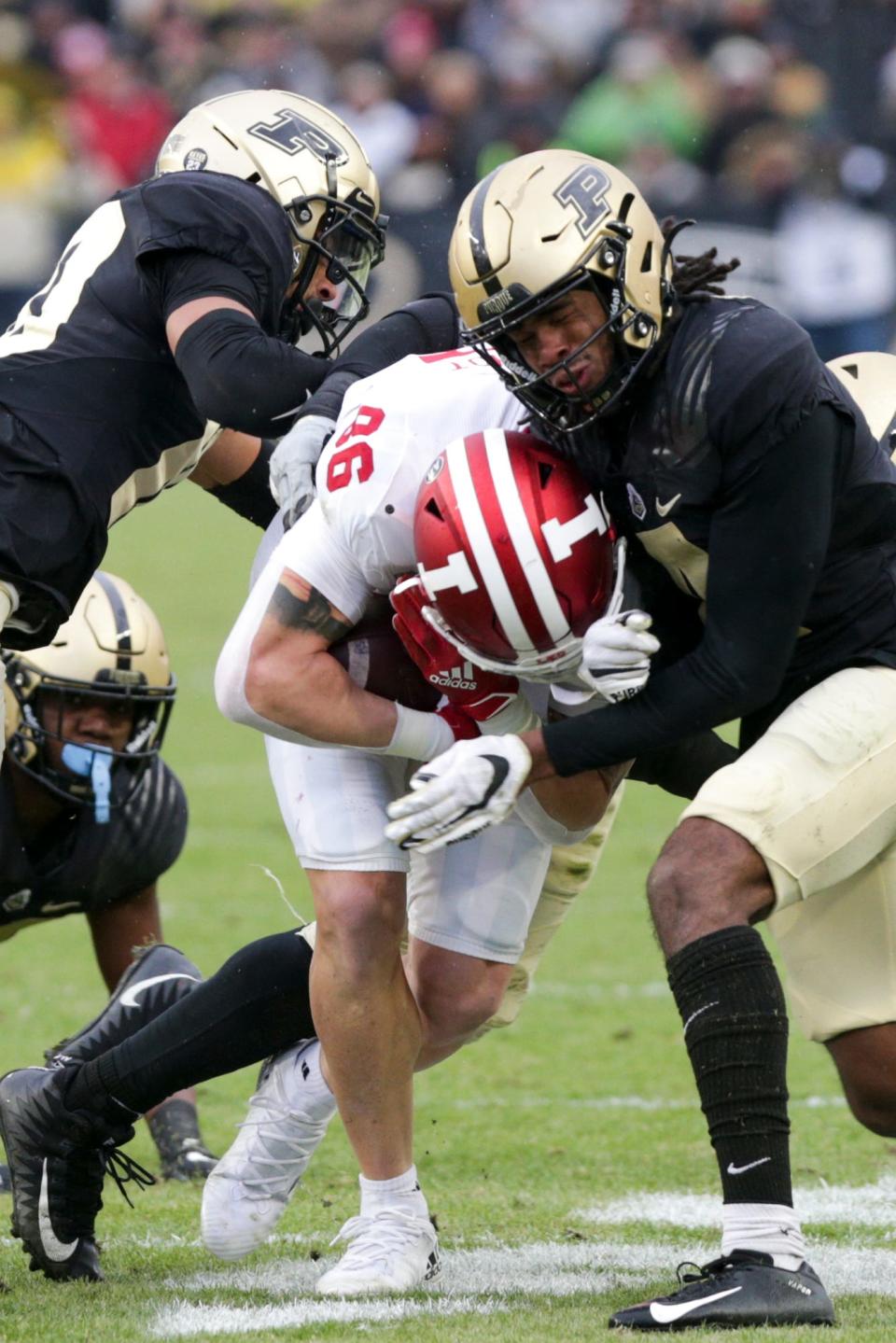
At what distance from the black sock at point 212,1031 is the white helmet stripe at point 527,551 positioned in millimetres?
884

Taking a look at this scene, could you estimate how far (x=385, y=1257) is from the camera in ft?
11.0

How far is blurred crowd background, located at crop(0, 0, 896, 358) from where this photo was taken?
15242mm

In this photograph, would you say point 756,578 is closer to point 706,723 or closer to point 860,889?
point 706,723

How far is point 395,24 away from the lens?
16.9 m

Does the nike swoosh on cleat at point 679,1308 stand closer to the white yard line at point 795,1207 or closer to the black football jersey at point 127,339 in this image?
the white yard line at point 795,1207

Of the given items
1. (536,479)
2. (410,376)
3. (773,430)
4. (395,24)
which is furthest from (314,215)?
(395,24)

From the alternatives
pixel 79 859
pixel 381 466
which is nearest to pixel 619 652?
pixel 381 466

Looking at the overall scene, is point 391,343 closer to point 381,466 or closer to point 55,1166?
point 381,466

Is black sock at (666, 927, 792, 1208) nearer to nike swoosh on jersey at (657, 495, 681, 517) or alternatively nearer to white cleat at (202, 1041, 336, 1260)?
nike swoosh on jersey at (657, 495, 681, 517)

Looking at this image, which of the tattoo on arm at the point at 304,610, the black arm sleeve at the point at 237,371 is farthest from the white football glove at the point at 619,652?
the black arm sleeve at the point at 237,371

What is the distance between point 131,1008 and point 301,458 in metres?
1.13

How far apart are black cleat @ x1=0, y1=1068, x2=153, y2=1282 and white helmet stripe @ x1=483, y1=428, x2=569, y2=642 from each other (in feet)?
4.11

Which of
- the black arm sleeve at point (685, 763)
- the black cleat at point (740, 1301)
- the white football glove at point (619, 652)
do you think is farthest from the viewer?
the black arm sleeve at point (685, 763)

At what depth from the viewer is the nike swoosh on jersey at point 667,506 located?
3107 mm
